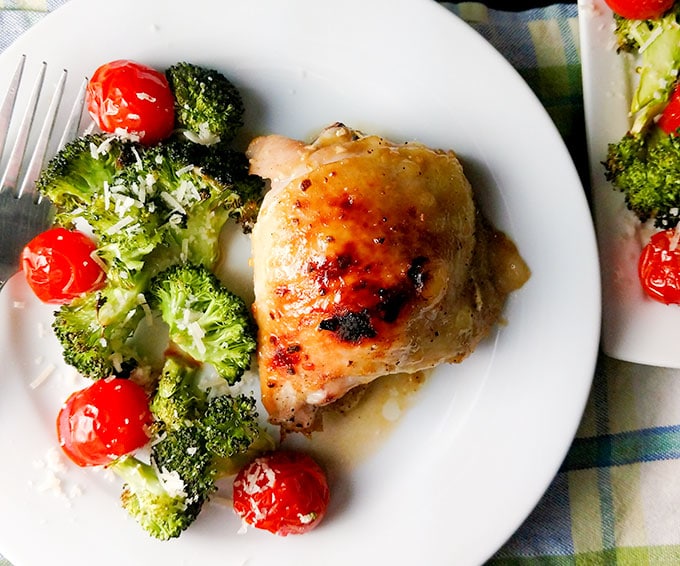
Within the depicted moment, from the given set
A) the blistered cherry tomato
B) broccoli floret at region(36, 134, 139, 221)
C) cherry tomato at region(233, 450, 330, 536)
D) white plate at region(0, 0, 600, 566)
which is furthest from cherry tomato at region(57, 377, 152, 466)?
the blistered cherry tomato

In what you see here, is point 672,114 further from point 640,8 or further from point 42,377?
point 42,377

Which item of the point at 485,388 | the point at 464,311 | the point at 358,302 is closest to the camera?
the point at 358,302

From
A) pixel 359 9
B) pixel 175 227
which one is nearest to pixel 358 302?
pixel 175 227

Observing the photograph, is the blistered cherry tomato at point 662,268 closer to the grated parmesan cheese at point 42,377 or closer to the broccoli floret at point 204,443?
the broccoli floret at point 204,443

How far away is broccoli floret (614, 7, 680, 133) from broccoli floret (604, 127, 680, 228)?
11cm

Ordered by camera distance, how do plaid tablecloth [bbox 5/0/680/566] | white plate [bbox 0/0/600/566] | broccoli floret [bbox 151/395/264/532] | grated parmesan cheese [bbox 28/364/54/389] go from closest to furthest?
1. broccoli floret [bbox 151/395/264/532]
2. white plate [bbox 0/0/600/566]
3. grated parmesan cheese [bbox 28/364/54/389]
4. plaid tablecloth [bbox 5/0/680/566]

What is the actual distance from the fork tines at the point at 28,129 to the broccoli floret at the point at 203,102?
0.41 m

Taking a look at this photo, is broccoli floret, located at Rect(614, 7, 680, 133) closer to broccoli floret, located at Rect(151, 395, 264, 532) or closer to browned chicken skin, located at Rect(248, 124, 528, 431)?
browned chicken skin, located at Rect(248, 124, 528, 431)

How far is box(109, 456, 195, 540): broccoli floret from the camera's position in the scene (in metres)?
2.77

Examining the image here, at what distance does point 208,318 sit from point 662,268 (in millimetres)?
1752

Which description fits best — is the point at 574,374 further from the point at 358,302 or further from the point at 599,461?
the point at 358,302

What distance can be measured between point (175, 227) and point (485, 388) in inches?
54.7

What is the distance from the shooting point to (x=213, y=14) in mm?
2920

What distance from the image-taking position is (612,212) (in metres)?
2.96
